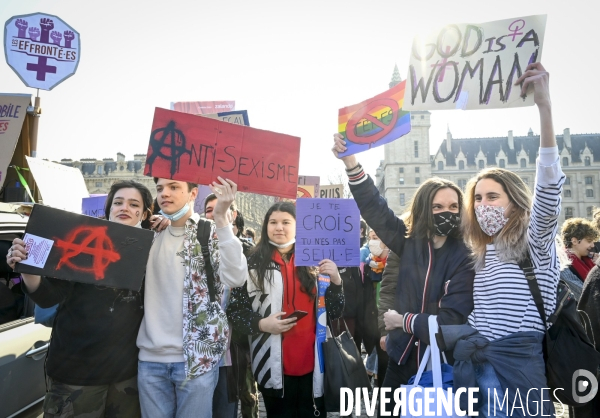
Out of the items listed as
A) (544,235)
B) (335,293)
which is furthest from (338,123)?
(544,235)

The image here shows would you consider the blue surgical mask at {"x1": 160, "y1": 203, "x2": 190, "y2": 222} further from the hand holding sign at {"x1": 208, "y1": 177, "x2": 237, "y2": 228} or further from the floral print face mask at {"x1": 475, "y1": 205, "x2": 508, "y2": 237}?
the floral print face mask at {"x1": 475, "y1": 205, "x2": 508, "y2": 237}

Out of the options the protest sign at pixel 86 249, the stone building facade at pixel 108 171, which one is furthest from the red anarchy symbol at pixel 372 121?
the stone building facade at pixel 108 171

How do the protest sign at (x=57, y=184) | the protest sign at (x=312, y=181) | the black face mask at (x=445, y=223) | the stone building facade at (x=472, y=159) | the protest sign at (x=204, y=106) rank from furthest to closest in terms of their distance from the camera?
the stone building facade at (x=472, y=159) → the protest sign at (x=204, y=106) → the protest sign at (x=312, y=181) → the protest sign at (x=57, y=184) → the black face mask at (x=445, y=223)

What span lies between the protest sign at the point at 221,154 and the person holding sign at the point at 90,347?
81cm

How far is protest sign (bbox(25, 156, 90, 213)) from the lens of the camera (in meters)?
3.56

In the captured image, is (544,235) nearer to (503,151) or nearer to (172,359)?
(172,359)

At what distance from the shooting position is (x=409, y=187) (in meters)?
76.6

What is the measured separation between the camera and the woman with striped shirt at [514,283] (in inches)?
79.3

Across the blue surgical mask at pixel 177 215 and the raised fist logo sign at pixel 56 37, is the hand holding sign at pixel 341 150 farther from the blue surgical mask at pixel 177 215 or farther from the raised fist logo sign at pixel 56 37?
the raised fist logo sign at pixel 56 37

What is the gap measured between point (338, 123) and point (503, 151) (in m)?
82.9

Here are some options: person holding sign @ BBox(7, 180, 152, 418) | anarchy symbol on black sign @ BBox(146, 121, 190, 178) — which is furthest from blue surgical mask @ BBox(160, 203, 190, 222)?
person holding sign @ BBox(7, 180, 152, 418)

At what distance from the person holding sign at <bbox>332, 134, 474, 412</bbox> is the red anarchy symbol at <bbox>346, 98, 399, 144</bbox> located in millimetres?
202

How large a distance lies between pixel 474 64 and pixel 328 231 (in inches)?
60.2

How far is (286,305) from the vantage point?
3105 mm
